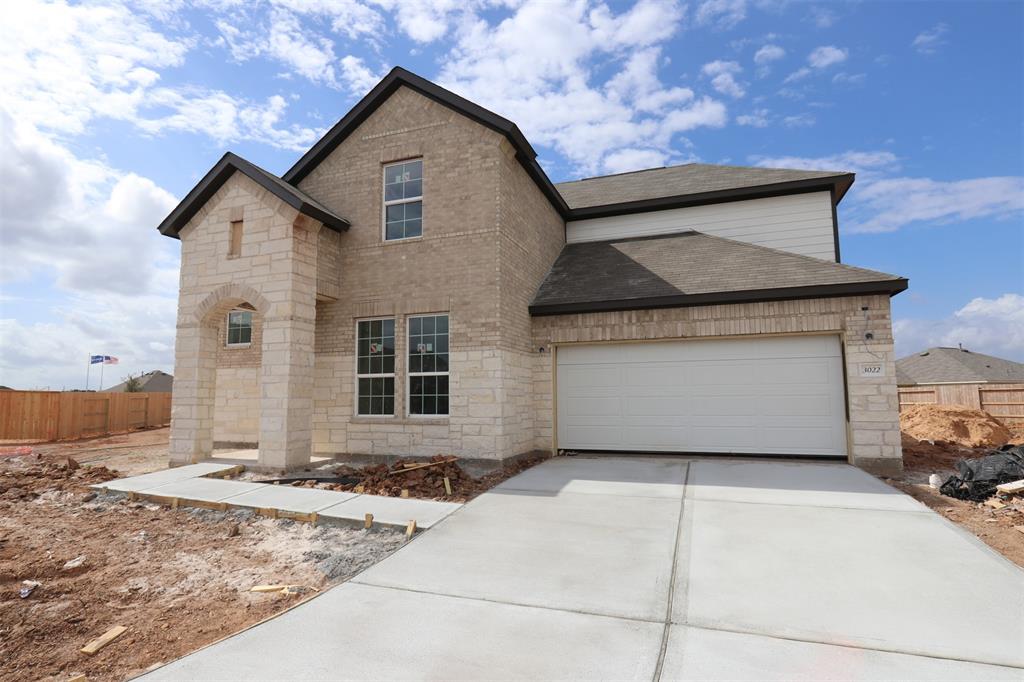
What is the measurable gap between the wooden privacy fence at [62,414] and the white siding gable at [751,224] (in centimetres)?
1933

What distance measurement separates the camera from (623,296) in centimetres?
1138

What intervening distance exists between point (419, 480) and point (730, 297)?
7.13 m

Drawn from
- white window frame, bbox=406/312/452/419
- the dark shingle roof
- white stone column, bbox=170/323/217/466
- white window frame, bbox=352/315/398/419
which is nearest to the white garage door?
white window frame, bbox=406/312/452/419

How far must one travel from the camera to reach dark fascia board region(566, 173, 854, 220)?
13.1 metres

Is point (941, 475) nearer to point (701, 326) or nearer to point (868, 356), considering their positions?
point (868, 356)

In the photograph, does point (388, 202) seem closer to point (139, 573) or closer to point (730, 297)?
point (730, 297)

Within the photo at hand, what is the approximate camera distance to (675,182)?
15.3m

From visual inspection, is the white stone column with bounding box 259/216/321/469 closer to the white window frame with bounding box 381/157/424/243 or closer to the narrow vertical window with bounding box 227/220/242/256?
the narrow vertical window with bounding box 227/220/242/256

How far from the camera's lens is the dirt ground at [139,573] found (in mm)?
3760

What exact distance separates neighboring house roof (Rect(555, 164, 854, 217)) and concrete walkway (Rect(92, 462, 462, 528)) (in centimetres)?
1039

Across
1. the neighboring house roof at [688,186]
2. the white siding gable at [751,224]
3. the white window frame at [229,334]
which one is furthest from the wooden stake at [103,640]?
the neighboring house roof at [688,186]

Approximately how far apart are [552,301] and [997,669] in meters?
9.33

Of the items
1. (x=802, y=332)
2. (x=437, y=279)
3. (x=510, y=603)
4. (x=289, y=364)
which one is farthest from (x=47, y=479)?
(x=802, y=332)

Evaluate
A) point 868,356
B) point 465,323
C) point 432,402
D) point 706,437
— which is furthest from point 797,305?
point 432,402
